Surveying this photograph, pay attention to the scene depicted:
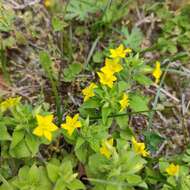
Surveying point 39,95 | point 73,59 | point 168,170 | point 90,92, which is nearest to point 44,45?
point 73,59

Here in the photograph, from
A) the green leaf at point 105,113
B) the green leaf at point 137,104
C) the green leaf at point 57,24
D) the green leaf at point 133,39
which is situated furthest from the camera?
the green leaf at point 133,39

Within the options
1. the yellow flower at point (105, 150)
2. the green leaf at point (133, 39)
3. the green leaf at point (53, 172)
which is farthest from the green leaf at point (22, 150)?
the green leaf at point (133, 39)

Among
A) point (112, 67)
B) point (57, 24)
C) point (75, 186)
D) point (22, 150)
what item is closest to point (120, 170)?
point (75, 186)

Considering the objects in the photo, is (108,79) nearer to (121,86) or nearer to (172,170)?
(121,86)

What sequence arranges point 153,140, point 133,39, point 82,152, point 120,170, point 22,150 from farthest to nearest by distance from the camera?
point 133,39 → point 153,140 → point 82,152 → point 22,150 → point 120,170

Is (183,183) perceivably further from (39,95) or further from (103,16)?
(103,16)

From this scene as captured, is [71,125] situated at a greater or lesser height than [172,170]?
greater

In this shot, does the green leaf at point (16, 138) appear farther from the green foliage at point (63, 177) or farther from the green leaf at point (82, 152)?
the green leaf at point (82, 152)

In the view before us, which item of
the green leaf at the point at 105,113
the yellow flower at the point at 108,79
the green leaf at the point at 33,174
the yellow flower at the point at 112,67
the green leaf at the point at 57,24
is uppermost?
the green leaf at the point at 57,24

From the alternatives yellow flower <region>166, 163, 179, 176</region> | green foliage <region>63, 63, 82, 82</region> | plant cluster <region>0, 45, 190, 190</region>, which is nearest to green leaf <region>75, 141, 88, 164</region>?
plant cluster <region>0, 45, 190, 190</region>

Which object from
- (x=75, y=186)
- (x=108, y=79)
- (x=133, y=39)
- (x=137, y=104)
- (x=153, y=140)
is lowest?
(x=75, y=186)

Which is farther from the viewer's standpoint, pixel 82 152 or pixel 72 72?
pixel 72 72
